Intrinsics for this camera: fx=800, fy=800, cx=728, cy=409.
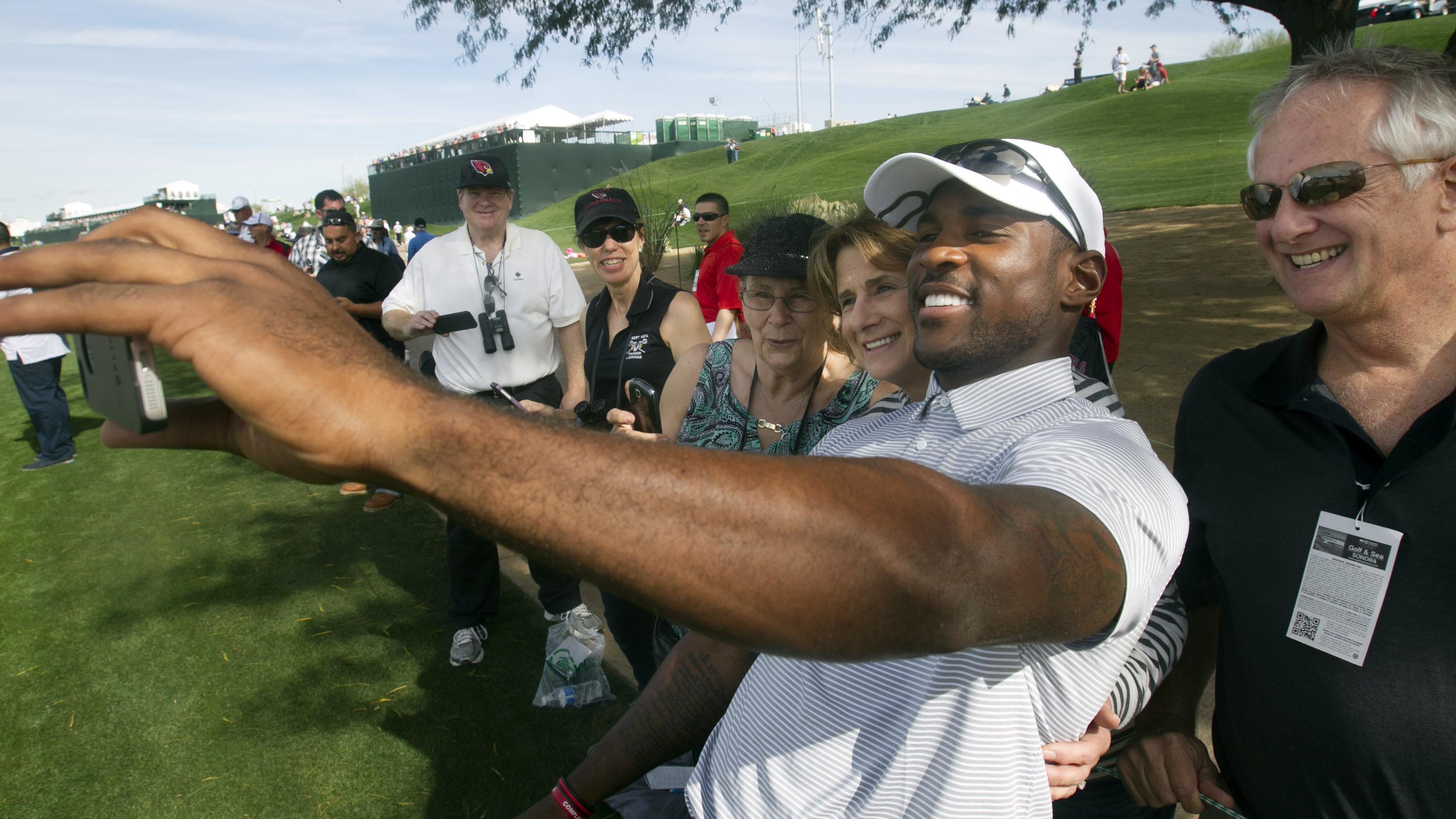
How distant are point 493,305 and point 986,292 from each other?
11.7 ft

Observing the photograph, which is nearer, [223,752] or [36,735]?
[223,752]

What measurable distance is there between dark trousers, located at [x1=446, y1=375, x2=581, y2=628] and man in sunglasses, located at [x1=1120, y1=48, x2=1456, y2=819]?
301cm

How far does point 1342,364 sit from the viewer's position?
5.27ft

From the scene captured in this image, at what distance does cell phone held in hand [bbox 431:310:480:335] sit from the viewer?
4.50 meters

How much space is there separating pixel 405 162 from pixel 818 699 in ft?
194

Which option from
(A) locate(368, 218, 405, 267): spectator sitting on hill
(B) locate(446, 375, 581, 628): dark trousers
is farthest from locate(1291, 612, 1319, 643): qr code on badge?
(A) locate(368, 218, 405, 267): spectator sitting on hill

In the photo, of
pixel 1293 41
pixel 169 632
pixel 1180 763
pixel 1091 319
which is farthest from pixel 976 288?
pixel 1293 41

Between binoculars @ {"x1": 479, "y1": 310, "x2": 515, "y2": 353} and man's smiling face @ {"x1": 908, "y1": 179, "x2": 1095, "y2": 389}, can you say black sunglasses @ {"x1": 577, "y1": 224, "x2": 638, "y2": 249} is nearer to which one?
binoculars @ {"x1": 479, "y1": 310, "x2": 515, "y2": 353}

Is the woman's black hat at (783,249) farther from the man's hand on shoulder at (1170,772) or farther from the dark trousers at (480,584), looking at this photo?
the dark trousers at (480,584)

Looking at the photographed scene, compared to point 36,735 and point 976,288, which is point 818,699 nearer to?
point 976,288

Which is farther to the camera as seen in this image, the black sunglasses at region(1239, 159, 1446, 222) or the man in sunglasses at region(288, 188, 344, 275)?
the man in sunglasses at region(288, 188, 344, 275)

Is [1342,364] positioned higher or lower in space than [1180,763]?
higher

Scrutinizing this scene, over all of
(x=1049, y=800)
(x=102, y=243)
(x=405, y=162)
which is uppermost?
(x=405, y=162)

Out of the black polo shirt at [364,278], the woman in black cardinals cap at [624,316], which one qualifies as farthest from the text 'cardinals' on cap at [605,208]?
Answer: the black polo shirt at [364,278]
